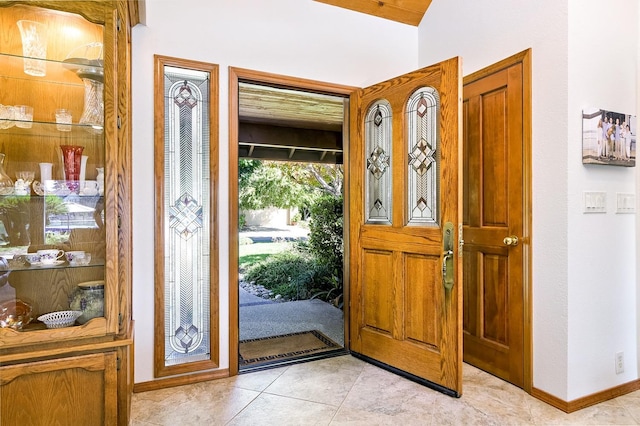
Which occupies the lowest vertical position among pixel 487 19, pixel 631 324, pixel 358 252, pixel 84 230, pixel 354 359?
pixel 354 359

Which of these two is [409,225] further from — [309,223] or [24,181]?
[309,223]

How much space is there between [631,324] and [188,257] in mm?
2964

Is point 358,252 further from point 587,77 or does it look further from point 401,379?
point 587,77

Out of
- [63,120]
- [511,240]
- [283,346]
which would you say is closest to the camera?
[63,120]

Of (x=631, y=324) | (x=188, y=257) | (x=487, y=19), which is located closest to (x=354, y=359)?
(x=188, y=257)

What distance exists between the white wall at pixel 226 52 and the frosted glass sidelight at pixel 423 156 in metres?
0.70

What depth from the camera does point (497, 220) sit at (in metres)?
2.71

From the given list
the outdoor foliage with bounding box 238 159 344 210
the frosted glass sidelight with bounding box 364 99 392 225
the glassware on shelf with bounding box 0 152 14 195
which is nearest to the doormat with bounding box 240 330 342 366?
the frosted glass sidelight with bounding box 364 99 392 225

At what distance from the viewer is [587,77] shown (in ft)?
7.60

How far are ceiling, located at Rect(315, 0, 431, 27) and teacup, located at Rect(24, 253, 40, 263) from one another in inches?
101

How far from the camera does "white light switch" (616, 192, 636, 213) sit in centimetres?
245

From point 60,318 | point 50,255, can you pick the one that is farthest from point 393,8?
point 60,318

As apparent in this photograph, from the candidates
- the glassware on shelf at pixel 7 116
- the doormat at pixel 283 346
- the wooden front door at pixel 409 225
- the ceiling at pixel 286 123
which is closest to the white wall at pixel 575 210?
the wooden front door at pixel 409 225

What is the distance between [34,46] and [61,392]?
163cm
